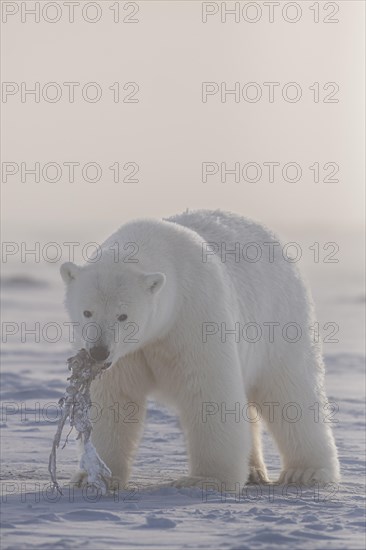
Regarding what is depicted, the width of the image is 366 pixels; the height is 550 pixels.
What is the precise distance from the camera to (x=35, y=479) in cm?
726

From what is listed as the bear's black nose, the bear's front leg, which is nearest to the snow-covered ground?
the bear's front leg

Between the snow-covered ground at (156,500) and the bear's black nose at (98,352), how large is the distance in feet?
2.31

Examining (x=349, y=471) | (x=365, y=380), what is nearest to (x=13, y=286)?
(x=365, y=380)

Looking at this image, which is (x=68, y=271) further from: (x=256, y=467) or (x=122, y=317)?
(x=256, y=467)

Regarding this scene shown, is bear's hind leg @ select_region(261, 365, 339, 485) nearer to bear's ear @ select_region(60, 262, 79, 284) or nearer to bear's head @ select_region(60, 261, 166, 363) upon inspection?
bear's head @ select_region(60, 261, 166, 363)

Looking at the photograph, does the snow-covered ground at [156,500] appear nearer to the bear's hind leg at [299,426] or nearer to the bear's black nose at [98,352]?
the bear's hind leg at [299,426]

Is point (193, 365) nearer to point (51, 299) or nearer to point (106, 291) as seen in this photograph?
point (106, 291)

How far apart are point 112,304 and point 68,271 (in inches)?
14.4

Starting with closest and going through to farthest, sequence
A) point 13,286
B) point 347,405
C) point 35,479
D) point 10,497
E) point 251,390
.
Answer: point 10,497 → point 35,479 → point 251,390 → point 347,405 → point 13,286

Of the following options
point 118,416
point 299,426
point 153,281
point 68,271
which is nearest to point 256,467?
point 299,426

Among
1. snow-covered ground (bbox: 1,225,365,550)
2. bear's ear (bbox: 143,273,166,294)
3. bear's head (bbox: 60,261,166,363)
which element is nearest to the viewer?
→ snow-covered ground (bbox: 1,225,365,550)

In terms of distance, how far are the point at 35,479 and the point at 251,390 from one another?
148 centimetres

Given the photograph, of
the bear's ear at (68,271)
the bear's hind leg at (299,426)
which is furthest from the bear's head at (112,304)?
the bear's hind leg at (299,426)

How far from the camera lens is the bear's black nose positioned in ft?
20.2
